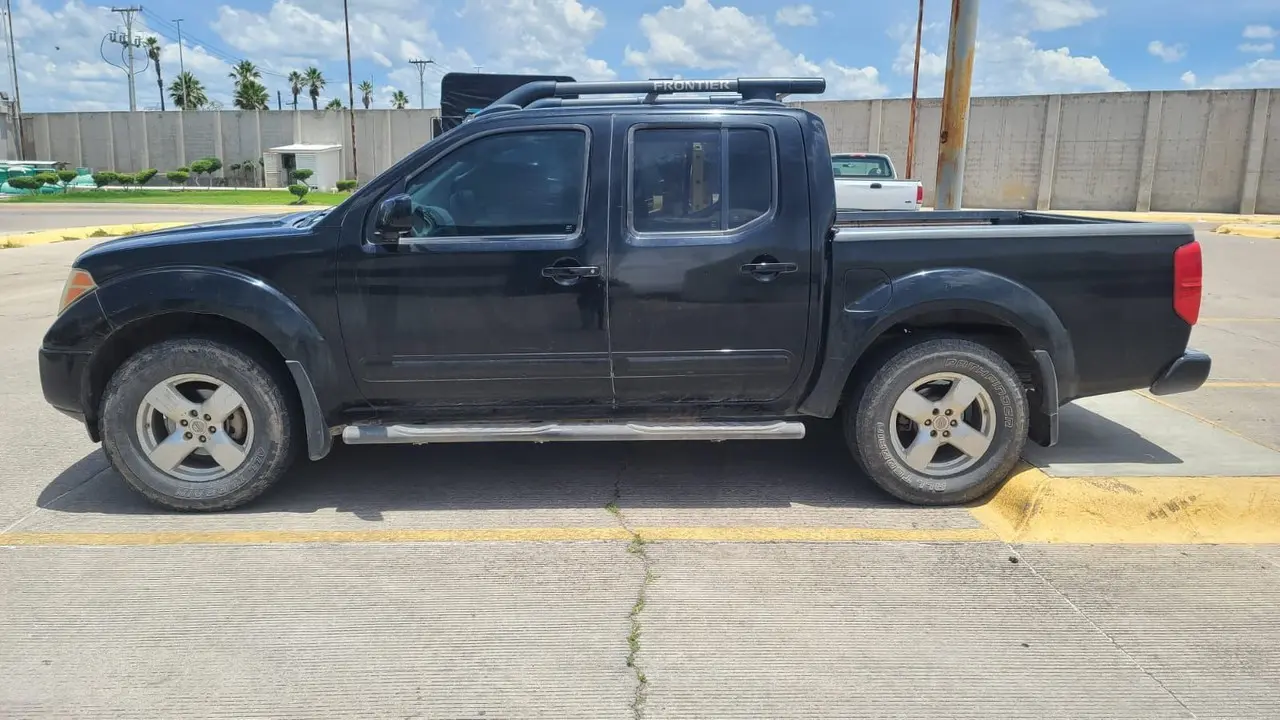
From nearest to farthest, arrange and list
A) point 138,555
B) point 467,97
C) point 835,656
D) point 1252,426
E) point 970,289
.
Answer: point 835,656 → point 138,555 → point 970,289 → point 1252,426 → point 467,97

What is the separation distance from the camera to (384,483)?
16.1 ft

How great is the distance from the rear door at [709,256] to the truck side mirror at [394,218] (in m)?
0.94

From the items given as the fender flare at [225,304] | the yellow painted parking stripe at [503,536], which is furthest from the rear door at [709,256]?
the fender flare at [225,304]

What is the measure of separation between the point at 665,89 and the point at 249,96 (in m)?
88.6

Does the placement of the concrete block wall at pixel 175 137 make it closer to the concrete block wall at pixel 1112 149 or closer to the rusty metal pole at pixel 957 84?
the concrete block wall at pixel 1112 149

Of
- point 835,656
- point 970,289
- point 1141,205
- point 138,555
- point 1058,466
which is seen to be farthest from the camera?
point 1141,205

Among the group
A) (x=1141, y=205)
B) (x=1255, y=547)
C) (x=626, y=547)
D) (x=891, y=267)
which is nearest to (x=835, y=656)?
(x=626, y=547)

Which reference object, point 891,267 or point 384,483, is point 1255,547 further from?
point 384,483

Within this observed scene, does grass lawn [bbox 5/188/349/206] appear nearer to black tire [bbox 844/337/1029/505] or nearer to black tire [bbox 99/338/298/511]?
black tire [bbox 99/338/298/511]

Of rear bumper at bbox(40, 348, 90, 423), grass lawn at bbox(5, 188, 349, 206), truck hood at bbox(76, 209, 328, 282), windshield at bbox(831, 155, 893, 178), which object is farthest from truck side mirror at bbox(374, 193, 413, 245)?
grass lawn at bbox(5, 188, 349, 206)

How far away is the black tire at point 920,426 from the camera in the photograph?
4395 mm

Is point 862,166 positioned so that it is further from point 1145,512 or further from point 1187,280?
point 1145,512

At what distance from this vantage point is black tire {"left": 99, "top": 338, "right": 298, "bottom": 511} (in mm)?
4293

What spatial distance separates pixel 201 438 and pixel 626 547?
2.13 m
